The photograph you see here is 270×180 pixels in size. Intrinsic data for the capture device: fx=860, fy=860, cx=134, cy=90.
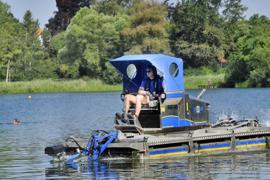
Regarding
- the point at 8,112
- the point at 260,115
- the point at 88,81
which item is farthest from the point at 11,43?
the point at 260,115

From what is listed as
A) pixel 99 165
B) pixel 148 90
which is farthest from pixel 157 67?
pixel 99 165

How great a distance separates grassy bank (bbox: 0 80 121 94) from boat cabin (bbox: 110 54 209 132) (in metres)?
73.9

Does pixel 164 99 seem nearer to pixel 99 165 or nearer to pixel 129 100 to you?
pixel 129 100

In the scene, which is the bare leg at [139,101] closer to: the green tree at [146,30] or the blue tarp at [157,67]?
the blue tarp at [157,67]

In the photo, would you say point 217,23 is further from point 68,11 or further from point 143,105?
point 143,105

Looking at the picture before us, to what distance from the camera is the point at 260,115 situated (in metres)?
46.7

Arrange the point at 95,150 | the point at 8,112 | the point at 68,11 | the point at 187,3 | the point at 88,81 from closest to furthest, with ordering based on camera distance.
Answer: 1. the point at 95,150
2. the point at 8,112
3. the point at 88,81
4. the point at 187,3
5. the point at 68,11

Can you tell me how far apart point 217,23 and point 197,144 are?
97721 millimetres

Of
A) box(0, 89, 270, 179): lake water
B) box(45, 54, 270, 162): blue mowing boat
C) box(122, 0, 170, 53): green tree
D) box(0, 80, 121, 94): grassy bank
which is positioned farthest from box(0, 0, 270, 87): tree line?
box(45, 54, 270, 162): blue mowing boat

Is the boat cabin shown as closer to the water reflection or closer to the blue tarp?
the blue tarp

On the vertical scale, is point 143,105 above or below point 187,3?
below

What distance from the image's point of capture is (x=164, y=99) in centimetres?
2642

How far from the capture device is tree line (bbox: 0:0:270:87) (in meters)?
105

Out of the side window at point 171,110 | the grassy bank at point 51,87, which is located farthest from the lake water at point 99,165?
the grassy bank at point 51,87
